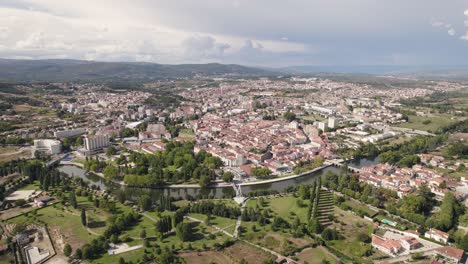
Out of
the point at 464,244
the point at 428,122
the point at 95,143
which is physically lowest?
the point at 464,244

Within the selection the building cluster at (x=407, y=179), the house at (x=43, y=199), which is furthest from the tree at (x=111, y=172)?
the building cluster at (x=407, y=179)

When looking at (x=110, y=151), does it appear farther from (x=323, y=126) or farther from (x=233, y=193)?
(x=323, y=126)

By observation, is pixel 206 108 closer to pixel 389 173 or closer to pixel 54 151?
pixel 54 151

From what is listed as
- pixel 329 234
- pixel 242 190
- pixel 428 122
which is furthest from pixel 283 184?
pixel 428 122

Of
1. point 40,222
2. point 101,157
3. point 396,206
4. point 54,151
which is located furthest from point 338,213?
point 54,151

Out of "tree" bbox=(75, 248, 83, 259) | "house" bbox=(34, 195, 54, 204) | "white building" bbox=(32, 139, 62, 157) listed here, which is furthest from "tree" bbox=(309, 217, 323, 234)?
"white building" bbox=(32, 139, 62, 157)

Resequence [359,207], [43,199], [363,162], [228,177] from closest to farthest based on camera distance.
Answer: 1. [359,207]
2. [43,199]
3. [228,177]
4. [363,162]

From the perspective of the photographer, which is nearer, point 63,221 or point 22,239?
point 22,239
